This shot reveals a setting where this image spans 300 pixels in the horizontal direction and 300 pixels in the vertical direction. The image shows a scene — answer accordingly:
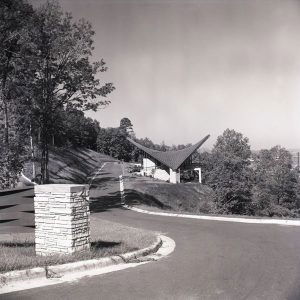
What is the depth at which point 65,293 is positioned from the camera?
650cm

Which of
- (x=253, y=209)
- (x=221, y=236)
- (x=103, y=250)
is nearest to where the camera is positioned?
(x=103, y=250)

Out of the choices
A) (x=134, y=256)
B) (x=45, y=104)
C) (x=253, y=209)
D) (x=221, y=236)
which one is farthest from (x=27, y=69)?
(x=253, y=209)

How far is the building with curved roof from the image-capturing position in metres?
56.3

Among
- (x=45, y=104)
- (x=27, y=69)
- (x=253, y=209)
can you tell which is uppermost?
(x=27, y=69)

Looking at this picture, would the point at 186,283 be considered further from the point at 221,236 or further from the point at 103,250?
the point at 221,236

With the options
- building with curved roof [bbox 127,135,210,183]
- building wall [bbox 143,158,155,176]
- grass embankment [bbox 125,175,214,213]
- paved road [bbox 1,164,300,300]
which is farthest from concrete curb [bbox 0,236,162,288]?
building wall [bbox 143,158,155,176]

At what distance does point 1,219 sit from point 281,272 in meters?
13.3

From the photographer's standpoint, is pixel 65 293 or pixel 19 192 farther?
pixel 19 192

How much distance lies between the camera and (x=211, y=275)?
7.91m

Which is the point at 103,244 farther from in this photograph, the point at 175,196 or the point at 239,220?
the point at 175,196

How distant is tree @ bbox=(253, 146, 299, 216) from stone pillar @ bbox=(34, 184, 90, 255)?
41224mm

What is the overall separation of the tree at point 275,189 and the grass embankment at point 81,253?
121 feet

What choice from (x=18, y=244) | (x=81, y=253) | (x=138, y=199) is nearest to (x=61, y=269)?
(x=81, y=253)

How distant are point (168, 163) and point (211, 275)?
48.9 metres
